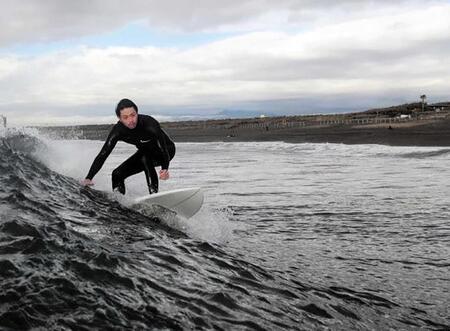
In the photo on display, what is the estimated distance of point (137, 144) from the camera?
32.4 ft

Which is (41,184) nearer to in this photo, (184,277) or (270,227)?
(270,227)

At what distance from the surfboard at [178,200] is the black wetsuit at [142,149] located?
0.58m

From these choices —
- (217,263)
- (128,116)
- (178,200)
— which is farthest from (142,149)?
(217,263)

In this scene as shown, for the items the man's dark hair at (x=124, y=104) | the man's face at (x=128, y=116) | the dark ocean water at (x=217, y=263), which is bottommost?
the dark ocean water at (x=217, y=263)

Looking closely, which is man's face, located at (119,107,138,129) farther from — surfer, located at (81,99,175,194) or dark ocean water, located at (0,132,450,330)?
dark ocean water, located at (0,132,450,330)

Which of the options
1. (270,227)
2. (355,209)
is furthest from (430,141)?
(270,227)

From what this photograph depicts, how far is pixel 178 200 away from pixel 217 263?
2991mm

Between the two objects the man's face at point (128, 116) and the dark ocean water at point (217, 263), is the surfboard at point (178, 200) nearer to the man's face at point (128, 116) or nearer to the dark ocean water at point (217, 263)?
the dark ocean water at point (217, 263)

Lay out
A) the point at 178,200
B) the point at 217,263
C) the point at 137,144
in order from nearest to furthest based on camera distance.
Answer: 1. the point at 217,263
2. the point at 178,200
3. the point at 137,144

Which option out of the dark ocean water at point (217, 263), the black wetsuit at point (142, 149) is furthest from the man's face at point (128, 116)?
the dark ocean water at point (217, 263)

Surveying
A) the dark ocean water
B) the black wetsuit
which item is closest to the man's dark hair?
the black wetsuit

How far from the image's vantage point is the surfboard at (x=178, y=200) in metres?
9.16

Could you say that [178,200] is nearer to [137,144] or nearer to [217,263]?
[137,144]

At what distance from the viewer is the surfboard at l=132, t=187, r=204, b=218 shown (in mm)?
9164
